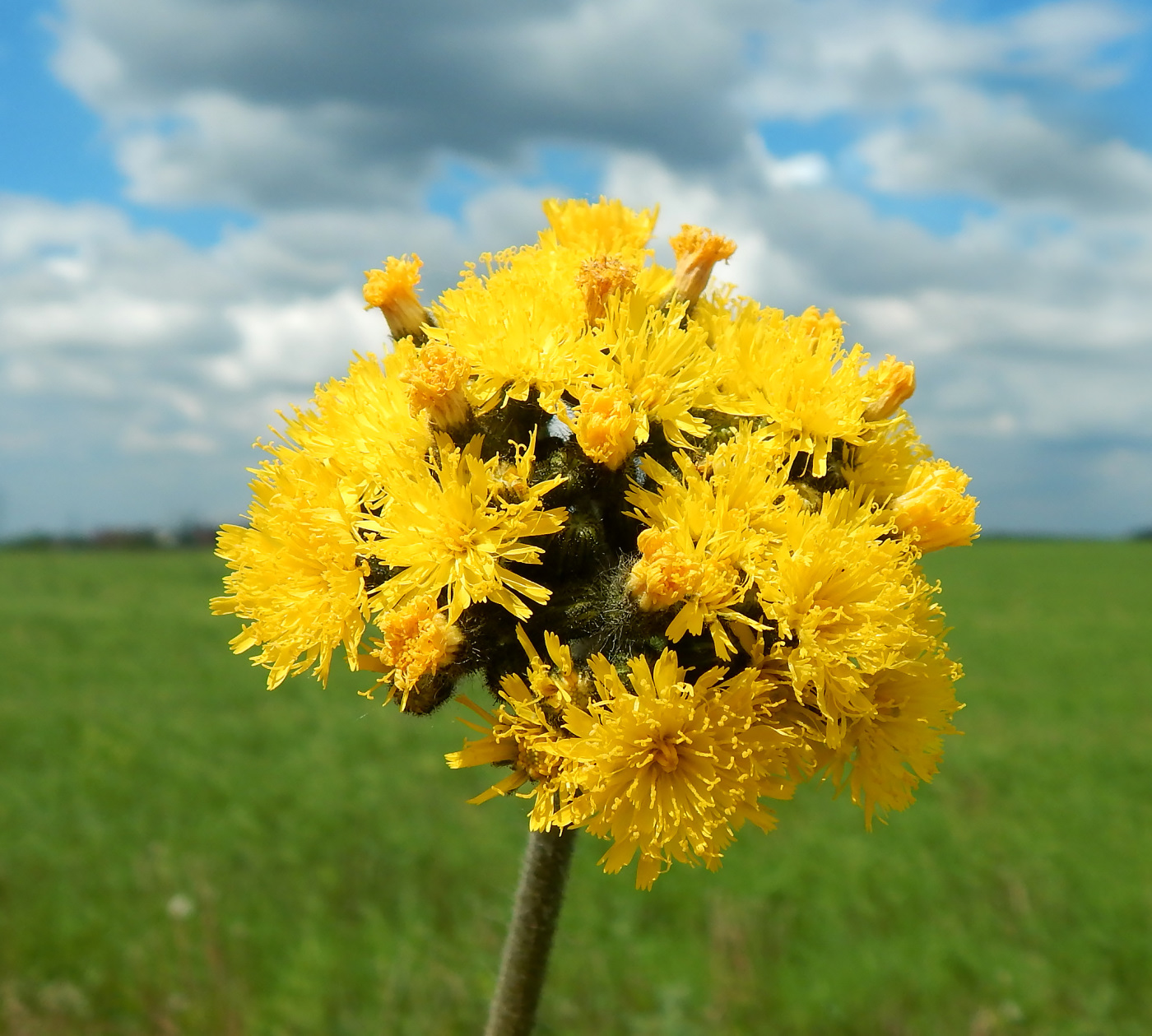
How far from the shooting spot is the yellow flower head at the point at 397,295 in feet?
9.46

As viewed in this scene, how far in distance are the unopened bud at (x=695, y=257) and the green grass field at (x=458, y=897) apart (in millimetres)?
2716

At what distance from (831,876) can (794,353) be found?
474 inches

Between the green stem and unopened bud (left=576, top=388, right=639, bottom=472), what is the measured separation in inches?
47.4

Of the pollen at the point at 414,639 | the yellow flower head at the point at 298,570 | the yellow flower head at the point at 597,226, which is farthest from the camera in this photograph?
the yellow flower head at the point at 597,226

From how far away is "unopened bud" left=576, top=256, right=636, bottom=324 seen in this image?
2596mm

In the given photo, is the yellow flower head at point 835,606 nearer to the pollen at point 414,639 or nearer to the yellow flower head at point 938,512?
the yellow flower head at point 938,512

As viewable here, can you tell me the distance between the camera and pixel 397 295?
9.54 feet

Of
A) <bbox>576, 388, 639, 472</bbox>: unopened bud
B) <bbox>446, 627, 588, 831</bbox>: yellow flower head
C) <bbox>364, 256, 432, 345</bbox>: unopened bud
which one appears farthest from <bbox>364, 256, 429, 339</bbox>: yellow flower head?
<bbox>446, 627, 588, 831</bbox>: yellow flower head

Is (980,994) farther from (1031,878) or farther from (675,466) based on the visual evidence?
(675,466)

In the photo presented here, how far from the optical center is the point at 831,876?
42.2ft

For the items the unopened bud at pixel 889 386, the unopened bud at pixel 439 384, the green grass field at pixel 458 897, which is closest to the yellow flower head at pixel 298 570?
the unopened bud at pixel 439 384

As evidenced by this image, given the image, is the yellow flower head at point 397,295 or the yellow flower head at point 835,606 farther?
the yellow flower head at point 397,295

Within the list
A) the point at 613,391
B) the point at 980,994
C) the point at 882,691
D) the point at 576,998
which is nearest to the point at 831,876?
the point at 980,994

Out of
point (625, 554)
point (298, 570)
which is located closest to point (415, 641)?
point (298, 570)
